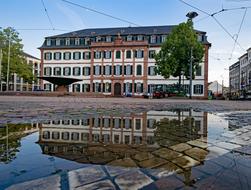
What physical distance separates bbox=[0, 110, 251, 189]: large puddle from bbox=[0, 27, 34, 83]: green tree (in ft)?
156

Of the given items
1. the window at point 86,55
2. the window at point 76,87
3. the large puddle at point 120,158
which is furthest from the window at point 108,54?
the large puddle at point 120,158

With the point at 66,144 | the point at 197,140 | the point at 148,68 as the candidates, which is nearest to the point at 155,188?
the point at 66,144

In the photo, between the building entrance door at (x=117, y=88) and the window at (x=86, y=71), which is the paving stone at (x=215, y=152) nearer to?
the building entrance door at (x=117, y=88)

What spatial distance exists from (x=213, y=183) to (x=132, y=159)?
86 centimetres

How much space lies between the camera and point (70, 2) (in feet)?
48.0

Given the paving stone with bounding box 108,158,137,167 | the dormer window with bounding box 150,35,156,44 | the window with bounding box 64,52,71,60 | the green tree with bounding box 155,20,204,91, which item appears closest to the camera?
the paving stone with bounding box 108,158,137,167

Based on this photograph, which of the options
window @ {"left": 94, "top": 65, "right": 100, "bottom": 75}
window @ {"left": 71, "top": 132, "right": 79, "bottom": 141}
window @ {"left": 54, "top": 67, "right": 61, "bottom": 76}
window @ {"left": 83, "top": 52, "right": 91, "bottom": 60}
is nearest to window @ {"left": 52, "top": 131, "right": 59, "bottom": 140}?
window @ {"left": 71, "top": 132, "right": 79, "bottom": 141}

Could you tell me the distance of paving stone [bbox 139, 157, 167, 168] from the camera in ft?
7.75

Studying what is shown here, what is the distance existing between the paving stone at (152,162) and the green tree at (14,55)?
49451 millimetres

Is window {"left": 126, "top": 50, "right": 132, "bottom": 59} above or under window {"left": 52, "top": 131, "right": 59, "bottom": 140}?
above

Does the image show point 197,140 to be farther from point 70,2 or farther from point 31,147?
point 70,2

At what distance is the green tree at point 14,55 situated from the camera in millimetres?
47969

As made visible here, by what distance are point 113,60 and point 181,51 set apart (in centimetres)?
2176

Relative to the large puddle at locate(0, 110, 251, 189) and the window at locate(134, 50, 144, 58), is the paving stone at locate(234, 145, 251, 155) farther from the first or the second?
the window at locate(134, 50, 144, 58)
